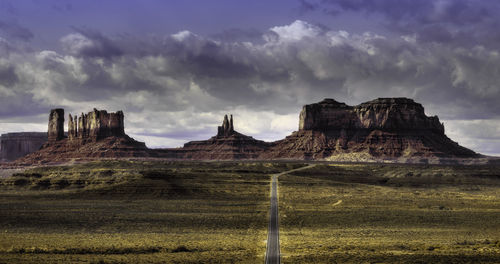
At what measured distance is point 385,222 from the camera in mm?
63938

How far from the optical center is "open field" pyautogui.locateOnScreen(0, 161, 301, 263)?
4269 centimetres

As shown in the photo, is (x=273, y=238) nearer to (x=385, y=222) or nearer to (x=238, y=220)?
(x=238, y=220)

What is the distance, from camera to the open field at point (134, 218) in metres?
42.7

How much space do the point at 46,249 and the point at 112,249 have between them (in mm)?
5384

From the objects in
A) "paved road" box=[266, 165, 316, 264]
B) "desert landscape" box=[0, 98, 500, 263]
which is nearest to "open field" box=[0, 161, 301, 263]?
"desert landscape" box=[0, 98, 500, 263]

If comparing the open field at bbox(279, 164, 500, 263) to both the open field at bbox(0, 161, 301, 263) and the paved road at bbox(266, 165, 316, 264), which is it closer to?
the paved road at bbox(266, 165, 316, 264)

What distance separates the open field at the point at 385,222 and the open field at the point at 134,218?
4658 millimetres

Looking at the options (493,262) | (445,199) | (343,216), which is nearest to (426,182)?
(445,199)

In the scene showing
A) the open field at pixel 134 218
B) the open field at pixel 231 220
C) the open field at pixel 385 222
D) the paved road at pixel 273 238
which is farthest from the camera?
the open field at pixel 134 218

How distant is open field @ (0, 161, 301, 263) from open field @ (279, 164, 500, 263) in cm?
466

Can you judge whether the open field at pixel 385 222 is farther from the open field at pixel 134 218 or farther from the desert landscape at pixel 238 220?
the open field at pixel 134 218

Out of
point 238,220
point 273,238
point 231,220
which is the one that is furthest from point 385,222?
point 273,238

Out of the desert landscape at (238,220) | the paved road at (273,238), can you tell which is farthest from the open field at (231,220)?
the paved road at (273,238)

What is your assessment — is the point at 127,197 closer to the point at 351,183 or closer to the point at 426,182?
the point at 351,183
